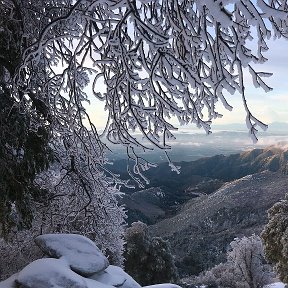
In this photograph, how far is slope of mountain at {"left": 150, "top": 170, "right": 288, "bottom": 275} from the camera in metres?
40.8

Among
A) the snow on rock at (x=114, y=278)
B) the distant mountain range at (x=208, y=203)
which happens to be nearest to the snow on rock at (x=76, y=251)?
the snow on rock at (x=114, y=278)

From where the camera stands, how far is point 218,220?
175 ft

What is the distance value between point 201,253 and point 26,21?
39.6 metres

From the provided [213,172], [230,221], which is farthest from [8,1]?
[213,172]

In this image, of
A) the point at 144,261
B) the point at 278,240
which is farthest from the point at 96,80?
the point at 144,261

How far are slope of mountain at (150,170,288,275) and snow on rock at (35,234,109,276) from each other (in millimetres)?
31191

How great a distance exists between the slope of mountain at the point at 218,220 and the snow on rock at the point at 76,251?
102 ft

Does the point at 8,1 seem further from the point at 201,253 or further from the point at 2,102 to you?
the point at 201,253

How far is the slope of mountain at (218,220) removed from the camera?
40.8m

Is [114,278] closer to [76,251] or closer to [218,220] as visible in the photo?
[76,251]

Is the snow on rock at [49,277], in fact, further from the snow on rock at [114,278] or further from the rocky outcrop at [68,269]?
the snow on rock at [114,278]

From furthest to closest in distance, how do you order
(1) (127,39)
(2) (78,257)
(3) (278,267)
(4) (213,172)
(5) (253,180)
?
(4) (213,172) < (5) (253,180) < (3) (278,267) < (2) (78,257) < (1) (127,39)

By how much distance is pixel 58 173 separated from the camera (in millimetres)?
5812

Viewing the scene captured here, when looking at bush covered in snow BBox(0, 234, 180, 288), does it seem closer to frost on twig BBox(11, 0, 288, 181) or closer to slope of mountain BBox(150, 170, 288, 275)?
frost on twig BBox(11, 0, 288, 181)
